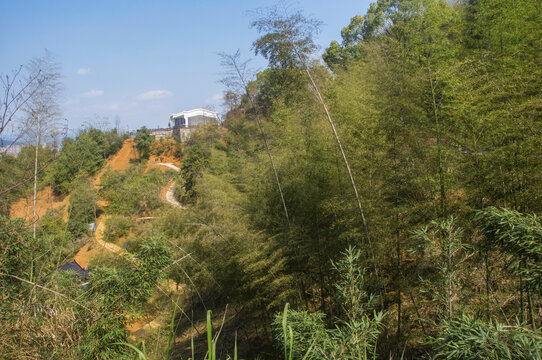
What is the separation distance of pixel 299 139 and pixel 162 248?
2793mm

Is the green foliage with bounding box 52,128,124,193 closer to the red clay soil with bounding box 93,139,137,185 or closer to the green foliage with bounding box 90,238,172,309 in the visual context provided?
the red clay soil with bounding box 93,139,137,185

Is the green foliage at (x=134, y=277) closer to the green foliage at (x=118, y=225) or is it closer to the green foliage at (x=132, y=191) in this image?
the green foliage at (x=132, y=191)

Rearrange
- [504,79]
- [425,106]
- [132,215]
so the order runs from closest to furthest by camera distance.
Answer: [504,79]
[425,106]
[132,215]

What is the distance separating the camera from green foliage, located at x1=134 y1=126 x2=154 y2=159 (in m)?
25.2

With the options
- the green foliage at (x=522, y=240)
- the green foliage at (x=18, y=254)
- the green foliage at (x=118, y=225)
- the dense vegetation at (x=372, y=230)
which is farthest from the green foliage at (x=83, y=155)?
the green foliage at (x=522, y=240)

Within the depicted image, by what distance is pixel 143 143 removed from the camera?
82.5ft

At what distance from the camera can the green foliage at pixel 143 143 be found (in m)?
25.2

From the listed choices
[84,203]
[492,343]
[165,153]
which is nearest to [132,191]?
[84,203]

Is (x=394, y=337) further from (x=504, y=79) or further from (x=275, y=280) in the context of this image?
(x=504, y=79)

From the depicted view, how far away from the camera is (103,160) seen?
78.9 ft

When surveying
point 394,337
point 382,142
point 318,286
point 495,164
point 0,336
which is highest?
point 382,142

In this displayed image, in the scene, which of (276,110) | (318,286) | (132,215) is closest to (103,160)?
(132,215)

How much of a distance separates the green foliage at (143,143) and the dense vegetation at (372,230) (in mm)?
20586

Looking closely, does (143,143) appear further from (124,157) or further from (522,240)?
(522,240)
